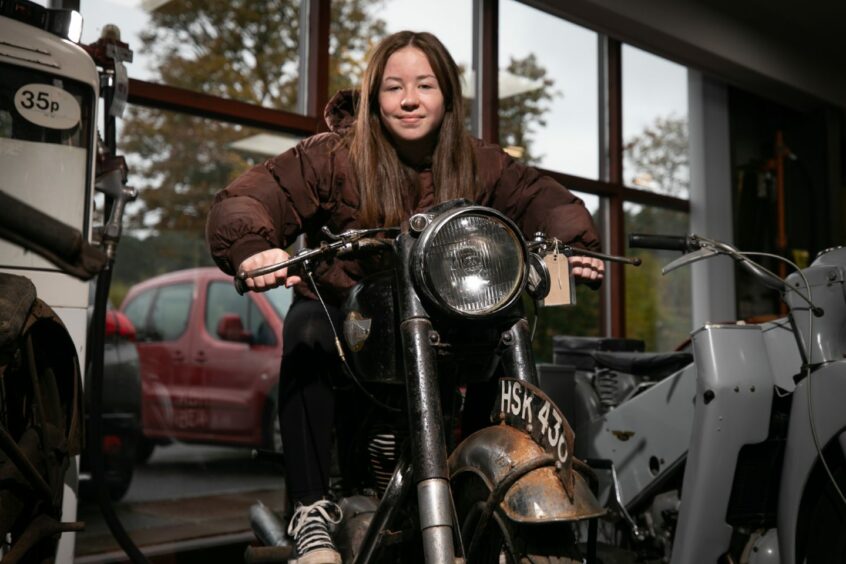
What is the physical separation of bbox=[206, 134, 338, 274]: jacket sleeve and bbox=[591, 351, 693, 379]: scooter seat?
1.28 metres

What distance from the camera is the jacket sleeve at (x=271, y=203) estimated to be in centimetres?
163

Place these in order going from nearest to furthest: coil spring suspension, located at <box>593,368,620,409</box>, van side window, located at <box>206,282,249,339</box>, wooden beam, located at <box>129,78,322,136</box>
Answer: coil spring suspension, located at <box>593,368,620,409</box>, wooden beam, located at <box>129,78,322,136</box>, van side window, located at <box>206,282,249,339</box>

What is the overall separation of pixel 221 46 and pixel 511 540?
3301mm

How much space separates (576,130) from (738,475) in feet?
12.3

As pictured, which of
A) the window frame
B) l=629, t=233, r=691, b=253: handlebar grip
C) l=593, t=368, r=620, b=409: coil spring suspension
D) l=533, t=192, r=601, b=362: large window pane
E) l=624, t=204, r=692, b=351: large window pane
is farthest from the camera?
l=624, t=204, r=692, b=351: large window pane

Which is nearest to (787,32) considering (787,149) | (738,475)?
(787,149)

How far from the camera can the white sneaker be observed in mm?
1561

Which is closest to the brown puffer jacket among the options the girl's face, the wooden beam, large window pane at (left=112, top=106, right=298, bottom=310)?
the girl's face

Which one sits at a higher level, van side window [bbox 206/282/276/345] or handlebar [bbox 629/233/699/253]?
handlebar [bbox 629/233/699/253]

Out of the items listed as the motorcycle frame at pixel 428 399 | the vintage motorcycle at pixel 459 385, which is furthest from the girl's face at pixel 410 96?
the motorcycle frame at pixel 428 399

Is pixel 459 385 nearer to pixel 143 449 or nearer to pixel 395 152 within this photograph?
pixel 395 152

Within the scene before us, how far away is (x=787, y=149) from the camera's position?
21.8ft

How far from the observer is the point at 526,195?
6.39 feet

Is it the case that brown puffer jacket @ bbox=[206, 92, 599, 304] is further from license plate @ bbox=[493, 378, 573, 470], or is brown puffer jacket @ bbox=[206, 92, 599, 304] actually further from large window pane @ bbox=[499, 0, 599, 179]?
large window pane @ bbox=[499, 0, 599, 179]
